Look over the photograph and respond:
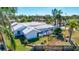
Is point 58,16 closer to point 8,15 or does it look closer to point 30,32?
point 30,32

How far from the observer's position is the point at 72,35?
282cm

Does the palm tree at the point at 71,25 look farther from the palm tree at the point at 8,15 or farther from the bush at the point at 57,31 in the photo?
the palm tree at the point at 8,15

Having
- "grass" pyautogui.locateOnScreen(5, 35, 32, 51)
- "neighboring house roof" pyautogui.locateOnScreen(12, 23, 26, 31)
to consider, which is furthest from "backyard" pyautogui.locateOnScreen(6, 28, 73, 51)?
"neighboring house roof" pyautogui.locateOnScreen(12, 23, 26, 31)

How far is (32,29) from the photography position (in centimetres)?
282

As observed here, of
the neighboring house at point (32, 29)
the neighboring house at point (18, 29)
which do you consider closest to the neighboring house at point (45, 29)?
the neighboring house at point (32, 29)

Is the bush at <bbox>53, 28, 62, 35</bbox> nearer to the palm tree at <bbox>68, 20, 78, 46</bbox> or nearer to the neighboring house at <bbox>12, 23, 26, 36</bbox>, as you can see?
the palm tree at <bbox>68, 20, 78, 46</bbox>

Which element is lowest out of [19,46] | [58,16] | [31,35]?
[19,46]

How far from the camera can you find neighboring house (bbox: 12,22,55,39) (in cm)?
282

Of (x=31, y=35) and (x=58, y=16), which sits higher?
(x=58, y=16)

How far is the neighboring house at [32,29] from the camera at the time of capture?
282cm

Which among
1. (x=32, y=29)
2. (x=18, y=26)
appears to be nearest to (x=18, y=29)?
(x=18, y=26)
